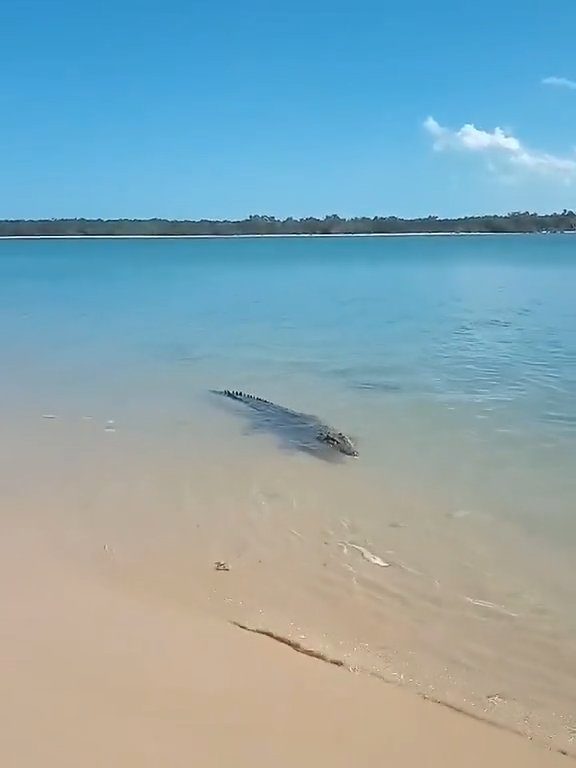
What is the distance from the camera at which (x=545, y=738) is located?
11.8 ft

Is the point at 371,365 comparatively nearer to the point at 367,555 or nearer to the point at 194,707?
the point at 367,555

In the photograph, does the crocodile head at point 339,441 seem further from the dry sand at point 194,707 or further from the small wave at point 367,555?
the dry sand at point 194,707

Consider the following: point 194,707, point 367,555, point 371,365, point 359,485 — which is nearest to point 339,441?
point 359,485

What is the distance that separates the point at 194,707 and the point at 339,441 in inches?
208

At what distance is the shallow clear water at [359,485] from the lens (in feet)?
15.3

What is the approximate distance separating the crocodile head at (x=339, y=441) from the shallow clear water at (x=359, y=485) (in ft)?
0.56

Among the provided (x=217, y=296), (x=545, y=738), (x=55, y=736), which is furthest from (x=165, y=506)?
(x=217, y=296)

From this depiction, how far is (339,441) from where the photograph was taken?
866 cm

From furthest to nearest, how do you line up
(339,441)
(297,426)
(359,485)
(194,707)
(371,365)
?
(371,365)
(297,426)
(339,441)
(359,485)
(194,707)

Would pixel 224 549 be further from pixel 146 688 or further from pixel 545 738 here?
pixel 545 738

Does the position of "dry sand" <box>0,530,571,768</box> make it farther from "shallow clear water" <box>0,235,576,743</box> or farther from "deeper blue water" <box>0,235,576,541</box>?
"deeper blue water" <box>0,235,576,541</box>

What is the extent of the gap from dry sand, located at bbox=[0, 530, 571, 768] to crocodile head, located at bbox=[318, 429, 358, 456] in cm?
415

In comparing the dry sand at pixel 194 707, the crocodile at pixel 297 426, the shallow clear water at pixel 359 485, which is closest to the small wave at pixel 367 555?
the shallow clear water at pixel 359 485

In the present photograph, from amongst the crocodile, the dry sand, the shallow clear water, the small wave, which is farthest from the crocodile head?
the dry sand
